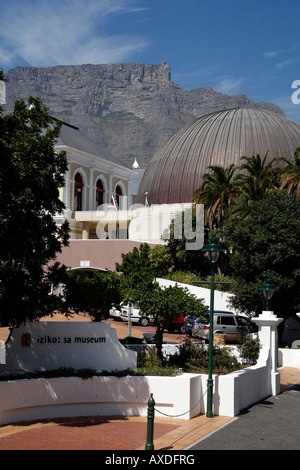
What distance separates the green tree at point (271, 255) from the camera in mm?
27312

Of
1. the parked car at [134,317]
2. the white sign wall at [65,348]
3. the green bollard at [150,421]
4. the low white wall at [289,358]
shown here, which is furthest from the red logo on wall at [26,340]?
the parked car at [134,317]

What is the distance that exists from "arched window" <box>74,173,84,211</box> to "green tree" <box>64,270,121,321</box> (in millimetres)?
35031

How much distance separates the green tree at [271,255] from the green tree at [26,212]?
50.2ft

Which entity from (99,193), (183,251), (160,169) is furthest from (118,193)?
(183,251)

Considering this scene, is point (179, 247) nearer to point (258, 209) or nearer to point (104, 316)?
point (258, 209)

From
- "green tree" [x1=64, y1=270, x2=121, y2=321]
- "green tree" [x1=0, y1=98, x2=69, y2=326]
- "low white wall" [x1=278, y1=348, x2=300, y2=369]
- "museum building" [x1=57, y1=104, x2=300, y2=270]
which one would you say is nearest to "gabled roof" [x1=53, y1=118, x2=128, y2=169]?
"museum building" [x1=57, y1=104, x2=300, y2=270]

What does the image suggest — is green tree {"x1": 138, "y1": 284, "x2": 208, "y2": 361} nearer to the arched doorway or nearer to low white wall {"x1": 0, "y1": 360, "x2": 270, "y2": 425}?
low white wall {"x1": 0, "y1": 360, "x2": 270, "y2": 425}

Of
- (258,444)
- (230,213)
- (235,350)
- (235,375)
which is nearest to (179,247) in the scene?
(230,213)

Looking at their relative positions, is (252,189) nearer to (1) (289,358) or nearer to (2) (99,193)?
(1) (289,358)

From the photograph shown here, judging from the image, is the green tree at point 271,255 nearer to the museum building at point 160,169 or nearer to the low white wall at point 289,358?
the low white wall at point 289,358

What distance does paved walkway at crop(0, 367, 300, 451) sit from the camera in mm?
10797

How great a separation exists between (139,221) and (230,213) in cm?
1382

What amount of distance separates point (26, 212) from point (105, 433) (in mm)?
5285

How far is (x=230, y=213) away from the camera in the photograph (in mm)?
37531
